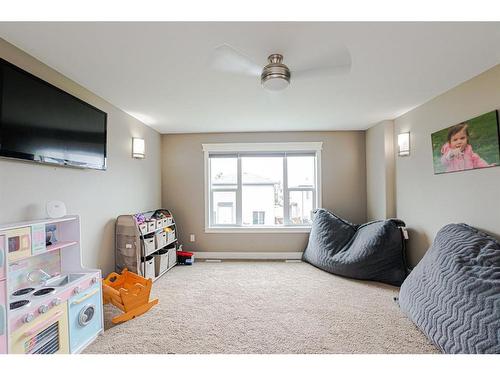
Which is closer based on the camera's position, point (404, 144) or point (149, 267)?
point (149, 267)

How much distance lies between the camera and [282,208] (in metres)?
4.28

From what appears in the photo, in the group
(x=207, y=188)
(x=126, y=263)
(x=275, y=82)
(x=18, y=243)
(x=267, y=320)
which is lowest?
(x=267, y=320)

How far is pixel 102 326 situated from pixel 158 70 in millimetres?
2152

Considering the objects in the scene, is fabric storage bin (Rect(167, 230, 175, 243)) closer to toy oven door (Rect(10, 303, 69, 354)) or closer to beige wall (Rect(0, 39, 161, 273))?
beige wall (Rect(0, 39, 161, 273))

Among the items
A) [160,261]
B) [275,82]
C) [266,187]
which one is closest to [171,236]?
[160,261]

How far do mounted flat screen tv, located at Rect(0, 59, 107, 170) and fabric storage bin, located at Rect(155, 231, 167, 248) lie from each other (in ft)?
4.09

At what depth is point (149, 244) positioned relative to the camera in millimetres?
3074

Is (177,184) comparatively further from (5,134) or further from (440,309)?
(440,309)

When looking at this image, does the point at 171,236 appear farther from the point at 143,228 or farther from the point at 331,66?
the point at 331,66

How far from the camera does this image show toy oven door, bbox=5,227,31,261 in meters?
1.46

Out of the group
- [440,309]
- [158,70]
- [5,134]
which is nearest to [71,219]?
[5,134]

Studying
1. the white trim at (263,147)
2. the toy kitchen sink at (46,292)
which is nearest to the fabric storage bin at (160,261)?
the toy kitchen sink at (46,292)

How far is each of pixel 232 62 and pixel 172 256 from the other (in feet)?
9.73
